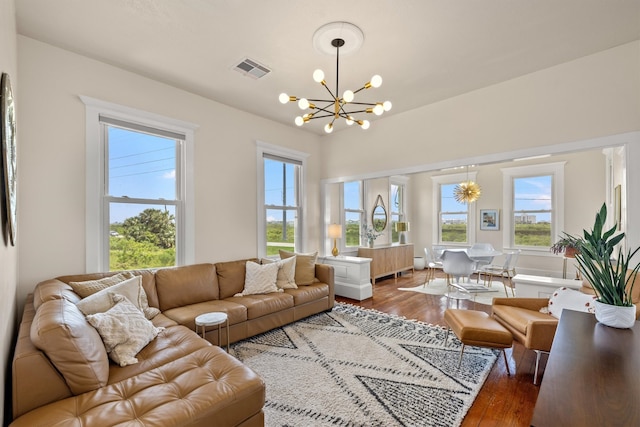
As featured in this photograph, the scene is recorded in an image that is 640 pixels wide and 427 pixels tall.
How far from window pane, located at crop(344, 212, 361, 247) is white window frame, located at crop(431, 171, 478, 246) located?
8.70 feet

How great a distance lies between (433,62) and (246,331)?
3603 millimetres

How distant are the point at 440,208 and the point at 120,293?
7.40 meters

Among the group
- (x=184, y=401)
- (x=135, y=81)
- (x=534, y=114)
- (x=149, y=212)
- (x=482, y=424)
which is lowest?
(x=482, y=424)

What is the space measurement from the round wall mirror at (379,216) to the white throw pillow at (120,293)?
196 inches

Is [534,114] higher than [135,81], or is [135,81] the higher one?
[135,81]

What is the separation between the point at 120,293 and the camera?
236 centimetres

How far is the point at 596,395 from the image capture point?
3.06 ft

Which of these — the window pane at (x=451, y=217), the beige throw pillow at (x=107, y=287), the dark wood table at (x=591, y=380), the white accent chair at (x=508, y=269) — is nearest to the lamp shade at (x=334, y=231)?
the white accent chair at (x=508, y=269)

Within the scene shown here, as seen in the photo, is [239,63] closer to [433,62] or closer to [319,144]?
[433,62]

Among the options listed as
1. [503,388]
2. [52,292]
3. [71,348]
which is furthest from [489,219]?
[52,292]

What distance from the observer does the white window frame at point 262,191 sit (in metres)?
4.53

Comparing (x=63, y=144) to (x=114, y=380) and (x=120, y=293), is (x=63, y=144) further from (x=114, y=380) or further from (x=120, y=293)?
(x=114, y=380)

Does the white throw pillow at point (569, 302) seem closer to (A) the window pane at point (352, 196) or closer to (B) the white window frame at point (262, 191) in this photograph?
(B) the white window frame at point (262, 191)

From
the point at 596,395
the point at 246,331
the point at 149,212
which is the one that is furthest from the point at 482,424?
the point at 149,212
